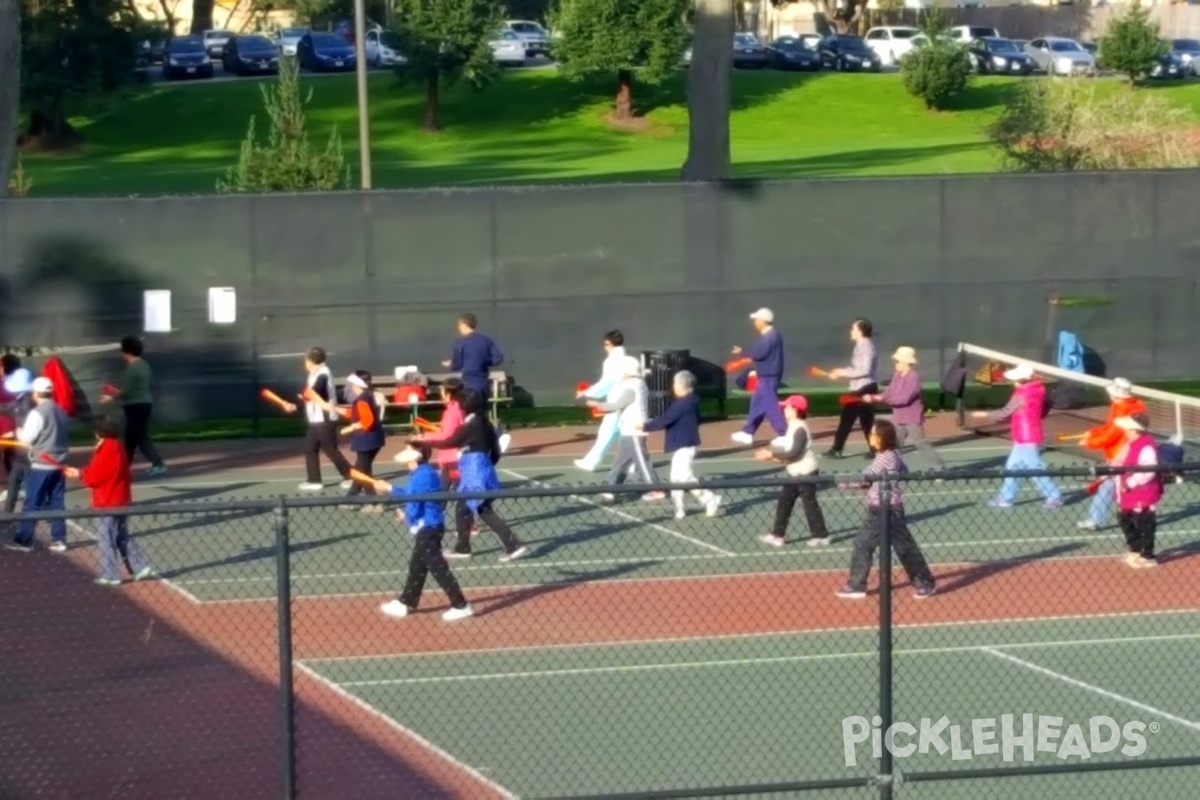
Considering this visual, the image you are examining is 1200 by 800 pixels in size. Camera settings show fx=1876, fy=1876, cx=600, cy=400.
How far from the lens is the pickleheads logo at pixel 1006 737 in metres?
10.2

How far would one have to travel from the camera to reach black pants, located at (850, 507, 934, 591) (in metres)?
13.3

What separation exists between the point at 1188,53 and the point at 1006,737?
7332cm

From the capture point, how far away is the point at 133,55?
63875mm

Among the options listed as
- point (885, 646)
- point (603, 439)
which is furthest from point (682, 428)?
point (885, 646)

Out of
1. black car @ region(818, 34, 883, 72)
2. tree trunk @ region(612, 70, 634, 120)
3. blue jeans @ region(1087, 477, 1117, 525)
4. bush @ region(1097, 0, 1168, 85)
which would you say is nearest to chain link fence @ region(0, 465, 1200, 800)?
blue jeans @ region(1087, 477, 1117, 525)

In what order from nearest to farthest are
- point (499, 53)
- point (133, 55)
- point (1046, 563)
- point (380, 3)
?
point (1046, 563) < point (133, 55) < point (499, 53) < point (380, 3)

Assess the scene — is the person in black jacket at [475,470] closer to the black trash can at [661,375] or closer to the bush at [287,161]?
the black trash can at [661,375]

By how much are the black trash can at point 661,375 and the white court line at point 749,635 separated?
1119 cm

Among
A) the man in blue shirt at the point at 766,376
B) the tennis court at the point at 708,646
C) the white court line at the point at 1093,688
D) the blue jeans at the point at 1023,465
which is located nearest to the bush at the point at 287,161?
the man in blue shirt at the point at 766,376

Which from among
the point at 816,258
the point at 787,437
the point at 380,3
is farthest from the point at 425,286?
the point at 380,3

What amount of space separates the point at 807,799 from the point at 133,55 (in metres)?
58.2

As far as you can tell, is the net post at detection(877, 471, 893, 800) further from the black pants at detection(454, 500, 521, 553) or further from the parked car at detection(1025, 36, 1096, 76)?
the parked car at detection(1025, 36, 1096, 76)

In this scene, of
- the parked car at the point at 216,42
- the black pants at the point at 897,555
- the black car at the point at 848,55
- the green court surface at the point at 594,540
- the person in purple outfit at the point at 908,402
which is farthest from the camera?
the black car at the point at 848,55

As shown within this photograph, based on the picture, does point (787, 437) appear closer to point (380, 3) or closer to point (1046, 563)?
point (1046, 563)
